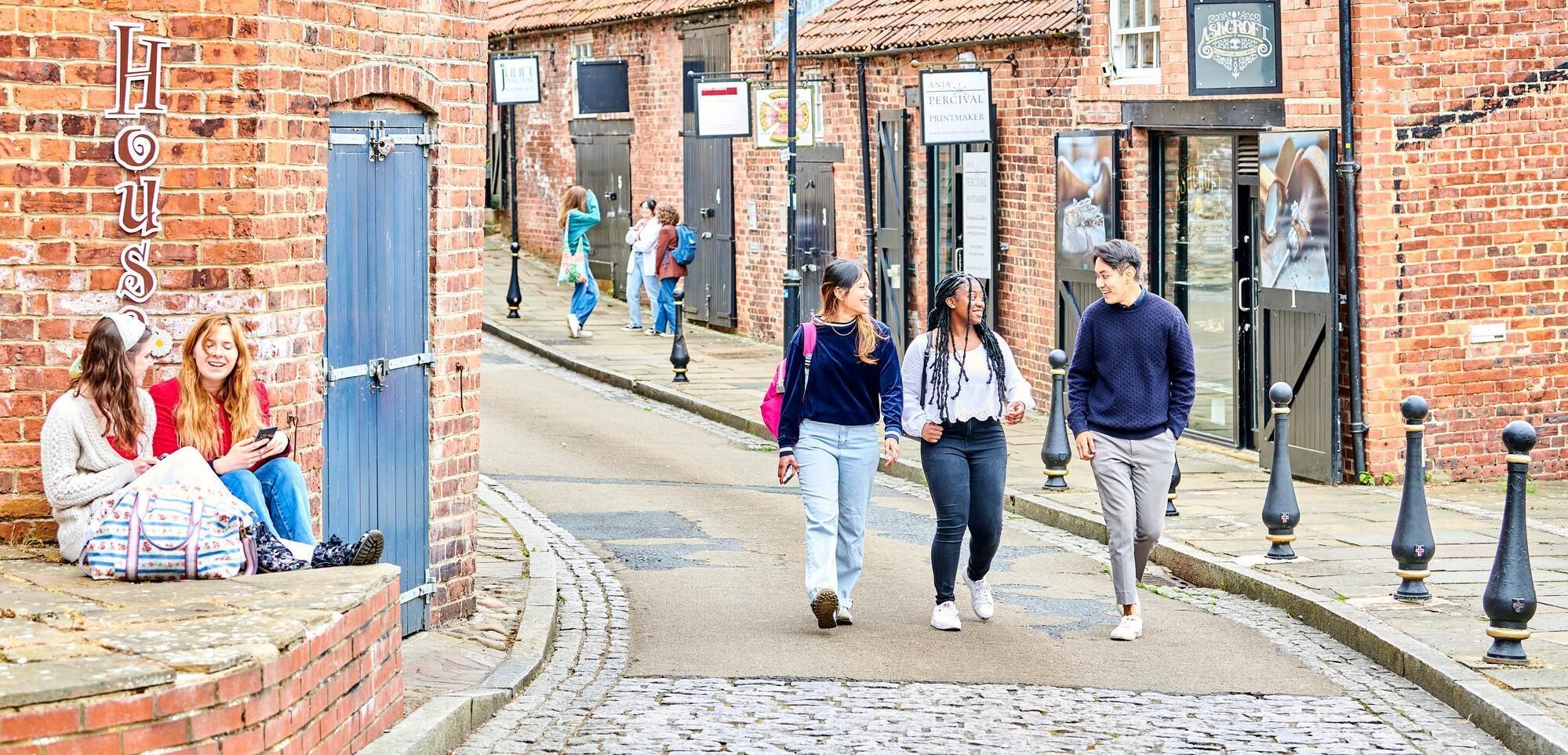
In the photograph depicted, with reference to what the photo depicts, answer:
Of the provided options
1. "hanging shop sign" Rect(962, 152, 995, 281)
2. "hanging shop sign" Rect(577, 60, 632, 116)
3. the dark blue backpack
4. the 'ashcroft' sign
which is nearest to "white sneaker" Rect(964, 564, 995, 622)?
the 'ashcroft' sign

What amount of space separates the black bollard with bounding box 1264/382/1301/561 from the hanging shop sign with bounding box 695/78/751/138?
11421mm

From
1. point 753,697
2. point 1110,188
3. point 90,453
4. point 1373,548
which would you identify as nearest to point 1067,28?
point 1110,188

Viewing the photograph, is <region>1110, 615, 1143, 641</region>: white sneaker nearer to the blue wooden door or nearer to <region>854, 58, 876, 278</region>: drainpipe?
the blue wooden door

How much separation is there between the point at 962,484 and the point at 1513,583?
8.13 feet

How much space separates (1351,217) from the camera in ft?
45.3

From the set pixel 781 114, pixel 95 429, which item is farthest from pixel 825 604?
pixel 781 114

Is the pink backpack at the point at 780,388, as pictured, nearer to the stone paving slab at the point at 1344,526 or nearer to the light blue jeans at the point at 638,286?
the stone paving slab at the point at 1344,526

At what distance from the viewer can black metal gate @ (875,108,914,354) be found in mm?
20812

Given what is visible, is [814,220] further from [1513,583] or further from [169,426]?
[169,426]

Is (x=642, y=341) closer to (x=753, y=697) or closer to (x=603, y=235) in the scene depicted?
(x=603, y=235)

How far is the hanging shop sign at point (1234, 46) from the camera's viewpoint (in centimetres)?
1417

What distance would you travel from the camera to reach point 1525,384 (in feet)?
47.7

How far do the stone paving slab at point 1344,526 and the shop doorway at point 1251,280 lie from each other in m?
0.40

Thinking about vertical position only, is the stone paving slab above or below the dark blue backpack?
below
